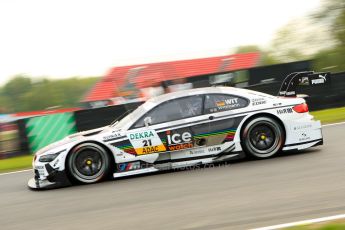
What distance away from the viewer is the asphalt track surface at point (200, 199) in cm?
499

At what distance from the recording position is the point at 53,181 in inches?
294

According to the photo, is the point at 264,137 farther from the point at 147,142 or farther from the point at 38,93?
the point at 38,93

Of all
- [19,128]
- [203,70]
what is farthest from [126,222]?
[203,70]

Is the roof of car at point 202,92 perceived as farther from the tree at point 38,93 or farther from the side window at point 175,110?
the tree at point 38,93

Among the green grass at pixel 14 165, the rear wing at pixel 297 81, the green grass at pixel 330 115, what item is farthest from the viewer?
the green grass at pixel 330 115

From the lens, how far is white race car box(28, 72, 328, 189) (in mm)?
7520

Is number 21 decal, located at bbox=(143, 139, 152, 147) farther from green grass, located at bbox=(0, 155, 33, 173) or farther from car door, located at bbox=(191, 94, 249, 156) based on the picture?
green grass, located at bbox=(0, 155, 33, 173)

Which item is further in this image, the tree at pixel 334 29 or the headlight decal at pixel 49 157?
the tree at pixel 334 29

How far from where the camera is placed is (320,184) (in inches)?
234

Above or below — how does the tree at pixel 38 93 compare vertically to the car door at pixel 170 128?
above

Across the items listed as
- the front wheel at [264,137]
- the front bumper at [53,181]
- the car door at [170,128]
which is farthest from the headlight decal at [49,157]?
the front wheel at [264,137]

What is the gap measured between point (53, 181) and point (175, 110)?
2.13 meters

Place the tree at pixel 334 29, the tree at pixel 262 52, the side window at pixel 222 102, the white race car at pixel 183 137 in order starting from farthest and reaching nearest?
1. the tree at pixel 262 52
2. the tree at pixel 334 29
3. the side window at pixel 222 102
4. the white race car at pixel 183 137

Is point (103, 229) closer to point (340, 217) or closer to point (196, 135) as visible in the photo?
point (340, 217)
